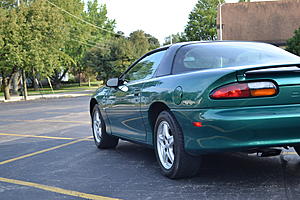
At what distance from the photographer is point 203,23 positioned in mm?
67688

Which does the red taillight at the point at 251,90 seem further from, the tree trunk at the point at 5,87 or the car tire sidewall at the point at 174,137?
the tree trunk at the point at 5,87

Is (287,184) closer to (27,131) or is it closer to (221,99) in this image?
(221,99)

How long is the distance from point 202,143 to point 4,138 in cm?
628

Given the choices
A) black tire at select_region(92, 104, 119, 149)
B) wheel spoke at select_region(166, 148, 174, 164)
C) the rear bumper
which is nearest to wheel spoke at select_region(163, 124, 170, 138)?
wheel spoke at select_region(166, 148, 174, 164)

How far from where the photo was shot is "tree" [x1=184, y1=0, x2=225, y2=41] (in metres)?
67.8

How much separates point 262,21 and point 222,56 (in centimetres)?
4913

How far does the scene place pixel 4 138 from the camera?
9219 millimetres

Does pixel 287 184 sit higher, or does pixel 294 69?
pixel 294 69

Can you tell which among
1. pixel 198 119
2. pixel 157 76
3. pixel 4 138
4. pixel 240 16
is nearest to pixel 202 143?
pixel 198 119

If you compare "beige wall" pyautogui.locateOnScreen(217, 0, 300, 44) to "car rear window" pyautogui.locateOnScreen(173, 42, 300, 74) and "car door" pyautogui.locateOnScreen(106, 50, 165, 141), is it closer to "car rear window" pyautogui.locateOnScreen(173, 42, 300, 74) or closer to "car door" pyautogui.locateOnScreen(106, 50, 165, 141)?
"car door" pyautogui.locateOnScreen(106, 50, 165, 141)

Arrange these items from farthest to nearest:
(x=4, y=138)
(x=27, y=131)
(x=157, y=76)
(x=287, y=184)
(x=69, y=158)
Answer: (x=27, y=131), (x=4, y=138), (x=69, y=158), (x=157, y=76), (x=287, y=184)

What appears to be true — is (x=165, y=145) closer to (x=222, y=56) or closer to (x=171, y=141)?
(x=171, y=141)

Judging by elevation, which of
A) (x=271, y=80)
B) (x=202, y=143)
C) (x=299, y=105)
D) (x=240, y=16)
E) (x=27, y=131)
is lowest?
(x=27, y=131)

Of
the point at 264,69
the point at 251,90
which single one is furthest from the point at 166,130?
the point at 264,69
